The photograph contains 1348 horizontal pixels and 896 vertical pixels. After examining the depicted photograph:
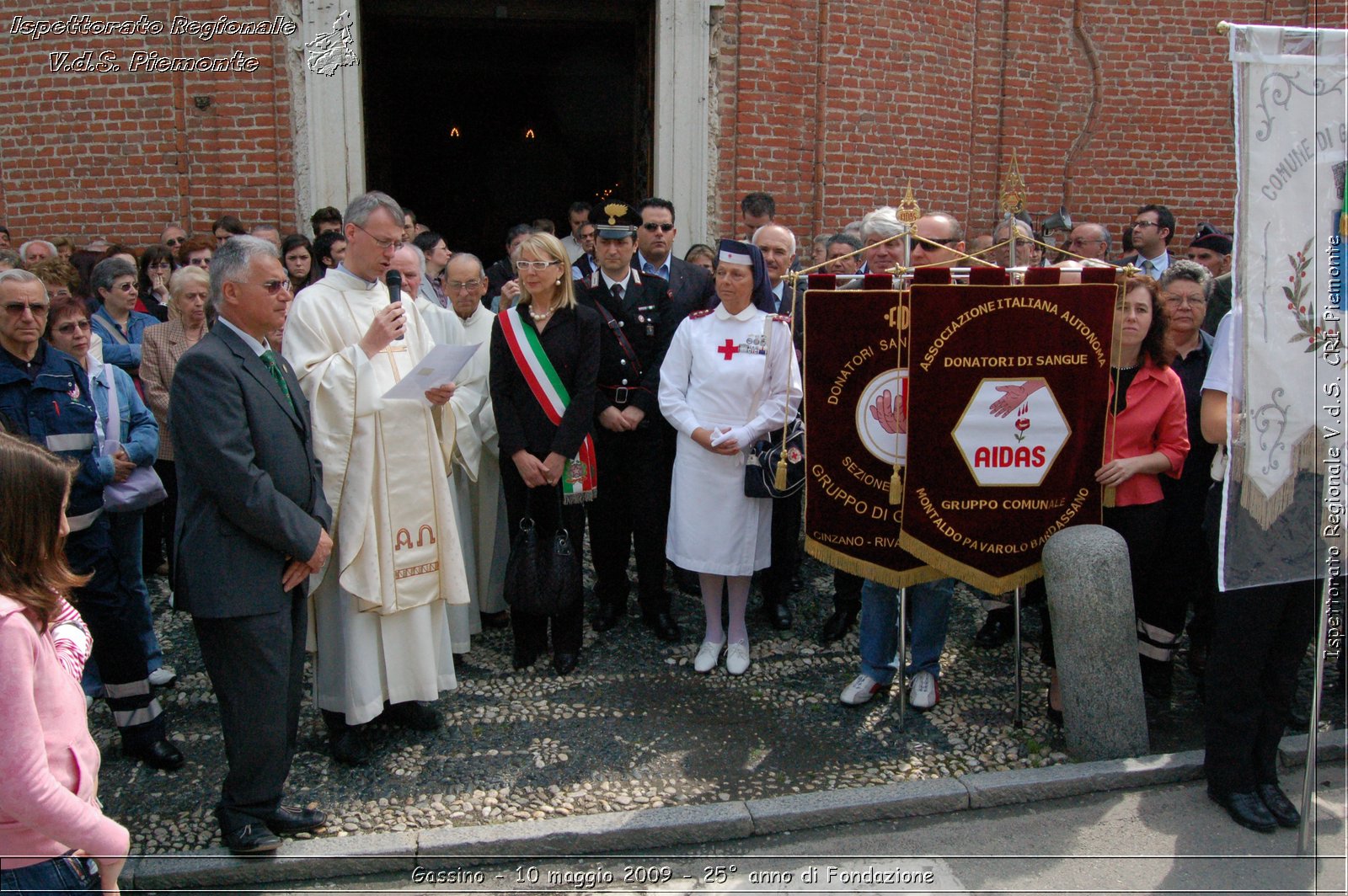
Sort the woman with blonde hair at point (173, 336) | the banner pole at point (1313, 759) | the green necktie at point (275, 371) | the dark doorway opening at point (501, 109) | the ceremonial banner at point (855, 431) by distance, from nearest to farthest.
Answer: the banner pole at point (1313, 759) → the green necktie at point (275, 371) → the ceremonial banner at point (855, 431) → the woman with blonde hair at point (173, 336) → the dark doorway opening at point (501, 109)

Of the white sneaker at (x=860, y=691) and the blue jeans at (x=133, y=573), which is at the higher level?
the blue jeans at (x=133, y=573)

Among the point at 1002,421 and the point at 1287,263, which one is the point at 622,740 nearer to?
the point at 1002,421

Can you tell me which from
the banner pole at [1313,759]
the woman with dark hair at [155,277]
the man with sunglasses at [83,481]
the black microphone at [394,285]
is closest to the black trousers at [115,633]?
the man with sunglasses at [83,481]

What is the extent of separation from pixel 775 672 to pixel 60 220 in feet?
23.9

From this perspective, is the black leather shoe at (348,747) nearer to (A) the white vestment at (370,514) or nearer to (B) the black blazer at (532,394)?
(A) the white vestment at (370,514)

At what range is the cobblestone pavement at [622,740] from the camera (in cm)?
403

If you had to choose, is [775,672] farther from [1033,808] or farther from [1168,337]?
[1168,337]

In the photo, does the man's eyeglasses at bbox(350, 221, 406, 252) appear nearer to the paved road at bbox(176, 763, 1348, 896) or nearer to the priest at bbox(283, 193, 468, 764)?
the priest at bbox(283, 193, 468, 764)

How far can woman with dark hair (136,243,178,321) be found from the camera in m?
7.20

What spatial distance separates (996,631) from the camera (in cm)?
560

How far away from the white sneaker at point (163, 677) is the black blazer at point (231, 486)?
67.2 inches

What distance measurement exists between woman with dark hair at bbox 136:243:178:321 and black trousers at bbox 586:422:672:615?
364 centimetres

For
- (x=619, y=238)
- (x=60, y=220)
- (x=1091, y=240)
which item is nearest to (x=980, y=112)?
(x=1091, y=240)

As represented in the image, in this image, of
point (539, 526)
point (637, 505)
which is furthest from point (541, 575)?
Answer: point (637, 505)
